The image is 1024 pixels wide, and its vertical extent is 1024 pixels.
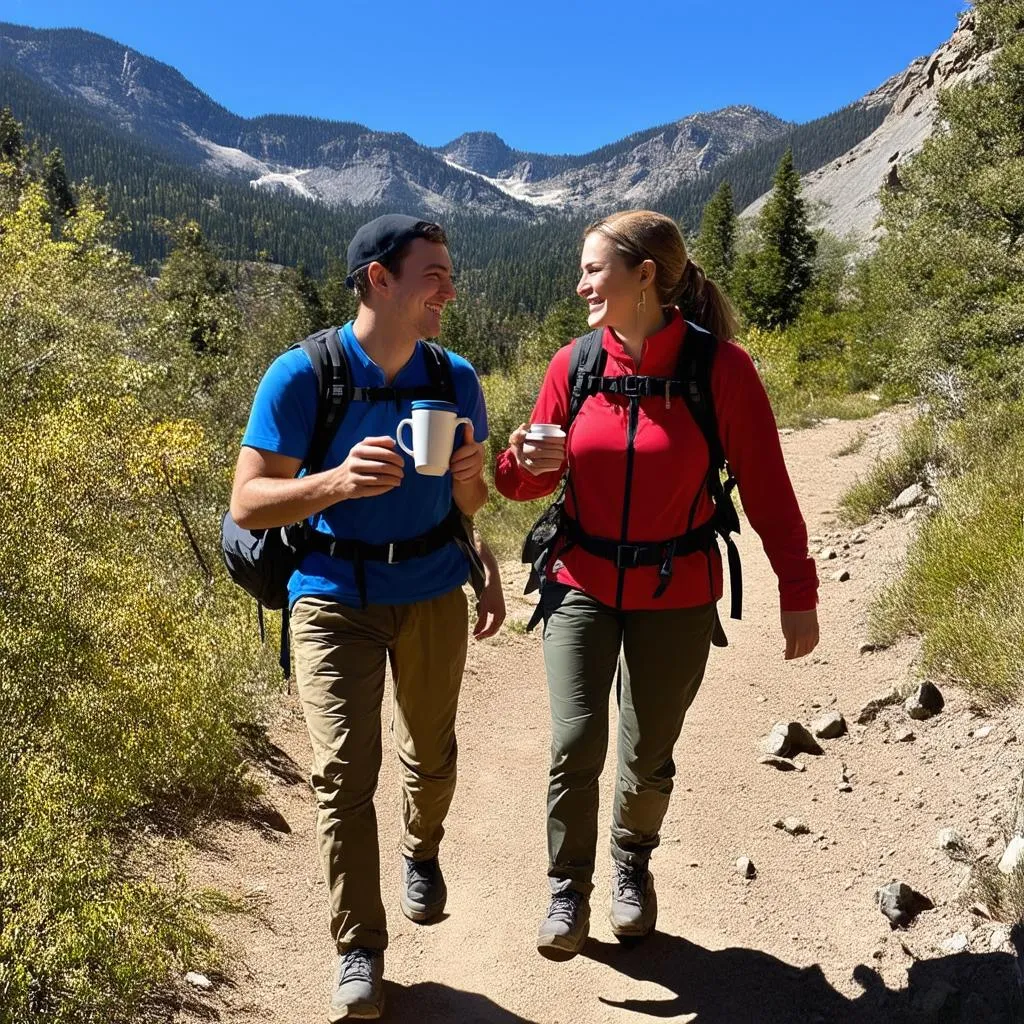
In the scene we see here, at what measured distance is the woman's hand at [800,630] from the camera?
2385 millimetres

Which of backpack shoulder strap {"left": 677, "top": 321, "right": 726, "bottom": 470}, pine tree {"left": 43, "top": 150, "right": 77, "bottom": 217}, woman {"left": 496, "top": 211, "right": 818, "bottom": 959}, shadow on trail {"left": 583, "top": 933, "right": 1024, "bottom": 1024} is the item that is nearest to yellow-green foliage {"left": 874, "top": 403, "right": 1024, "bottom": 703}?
shadow on trail {"left": 583, "top": 933, "right": 1024, "bottom": 1024}

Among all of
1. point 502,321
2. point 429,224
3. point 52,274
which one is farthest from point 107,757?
point 502,321

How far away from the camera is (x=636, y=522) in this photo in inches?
92.7

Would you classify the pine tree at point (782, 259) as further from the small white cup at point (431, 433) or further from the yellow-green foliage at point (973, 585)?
the small white cup at point (431, 433)

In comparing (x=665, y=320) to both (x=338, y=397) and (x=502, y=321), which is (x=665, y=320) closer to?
(x=338, y=397)

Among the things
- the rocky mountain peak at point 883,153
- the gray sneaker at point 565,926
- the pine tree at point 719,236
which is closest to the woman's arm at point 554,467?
the gray sneaker at point 565,926

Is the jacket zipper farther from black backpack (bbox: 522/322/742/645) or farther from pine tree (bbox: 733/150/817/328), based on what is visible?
pine tree (bbox: 733/150/817/328)

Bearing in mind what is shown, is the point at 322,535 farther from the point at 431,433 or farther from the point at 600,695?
the point at 600,695

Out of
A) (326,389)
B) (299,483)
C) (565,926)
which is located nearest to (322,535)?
(299,483)

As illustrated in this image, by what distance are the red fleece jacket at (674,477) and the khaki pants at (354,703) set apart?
483 millimetres

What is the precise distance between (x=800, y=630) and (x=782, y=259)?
116ft

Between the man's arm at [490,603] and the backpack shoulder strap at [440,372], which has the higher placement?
the backpack shoulder strap at [440,372]

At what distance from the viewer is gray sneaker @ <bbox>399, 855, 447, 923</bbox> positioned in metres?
2.72

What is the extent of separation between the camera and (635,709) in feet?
8.07
